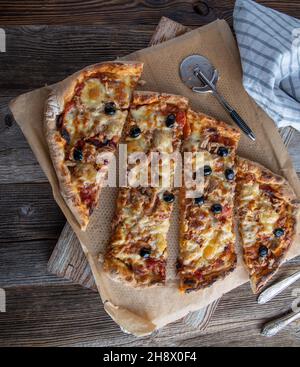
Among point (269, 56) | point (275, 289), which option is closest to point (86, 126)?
point (269, 56)

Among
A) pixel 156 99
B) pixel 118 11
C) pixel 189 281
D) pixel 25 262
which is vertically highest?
pixel 118 11

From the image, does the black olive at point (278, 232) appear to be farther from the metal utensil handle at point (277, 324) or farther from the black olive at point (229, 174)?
the metal utensil handle at point (277, 324)

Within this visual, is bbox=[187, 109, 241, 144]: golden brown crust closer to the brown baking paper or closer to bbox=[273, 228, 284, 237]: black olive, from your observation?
the brown baking paper

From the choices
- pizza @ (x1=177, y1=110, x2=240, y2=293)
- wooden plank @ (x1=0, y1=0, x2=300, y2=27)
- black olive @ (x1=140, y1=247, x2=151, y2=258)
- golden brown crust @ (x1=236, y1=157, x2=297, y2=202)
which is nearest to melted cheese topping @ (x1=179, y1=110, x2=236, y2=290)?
pizza @ (x1=177, y1=110, x2=240, y2=293)

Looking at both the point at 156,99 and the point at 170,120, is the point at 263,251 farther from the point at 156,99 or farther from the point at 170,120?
the point at 156,99

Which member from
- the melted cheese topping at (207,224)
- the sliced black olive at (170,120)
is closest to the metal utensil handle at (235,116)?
the melted cheese topping at (207,224)

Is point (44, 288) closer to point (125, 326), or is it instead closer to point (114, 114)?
point (125, 326)

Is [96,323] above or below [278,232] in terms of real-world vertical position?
below
